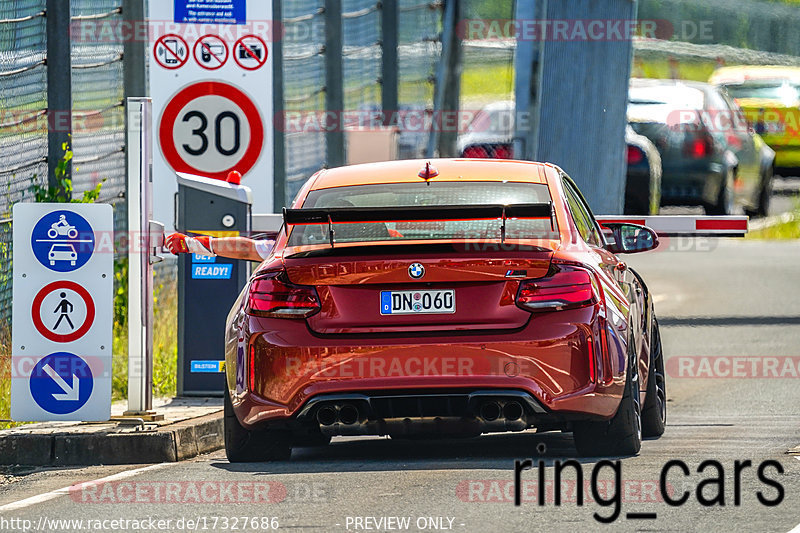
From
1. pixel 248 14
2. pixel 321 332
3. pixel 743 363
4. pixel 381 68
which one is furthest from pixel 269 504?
pixel 381 68

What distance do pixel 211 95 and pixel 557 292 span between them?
15.7ft

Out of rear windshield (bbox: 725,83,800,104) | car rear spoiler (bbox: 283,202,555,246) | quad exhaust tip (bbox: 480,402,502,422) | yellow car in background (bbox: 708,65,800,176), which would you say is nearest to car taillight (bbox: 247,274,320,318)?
car rear spoiler (bbox: 283,202,555,246)

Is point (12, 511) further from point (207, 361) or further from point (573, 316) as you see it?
point (207, 361)

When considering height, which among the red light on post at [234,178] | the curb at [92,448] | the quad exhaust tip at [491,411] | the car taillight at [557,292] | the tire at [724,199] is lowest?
the tire at [724,199]

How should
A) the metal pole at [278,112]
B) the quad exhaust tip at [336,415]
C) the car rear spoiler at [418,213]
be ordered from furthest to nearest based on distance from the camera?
the metal pole at [278,112], the quad exhaust tip at [336,415], the car rear spoiler at [418,213]

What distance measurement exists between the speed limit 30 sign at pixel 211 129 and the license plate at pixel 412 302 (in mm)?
4173

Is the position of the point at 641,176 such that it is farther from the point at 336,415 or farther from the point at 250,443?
the point at 336,415

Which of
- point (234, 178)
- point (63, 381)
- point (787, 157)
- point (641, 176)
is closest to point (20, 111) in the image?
point (234, 178)

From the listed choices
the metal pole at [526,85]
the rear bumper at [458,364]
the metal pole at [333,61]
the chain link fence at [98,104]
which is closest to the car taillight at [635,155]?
the metal pole at [526,85]

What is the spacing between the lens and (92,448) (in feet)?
35.2

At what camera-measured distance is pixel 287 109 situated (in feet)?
69.5

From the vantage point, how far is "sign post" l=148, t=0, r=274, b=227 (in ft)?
44.6

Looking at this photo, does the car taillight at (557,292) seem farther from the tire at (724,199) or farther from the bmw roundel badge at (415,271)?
the tire at (724,199)

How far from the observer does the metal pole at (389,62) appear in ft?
77.6
